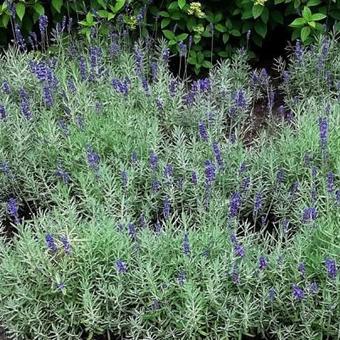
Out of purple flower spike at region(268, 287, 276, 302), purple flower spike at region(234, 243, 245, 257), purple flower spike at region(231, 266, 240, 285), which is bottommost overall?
purple flower spike at region(268, 287, 276, 302)

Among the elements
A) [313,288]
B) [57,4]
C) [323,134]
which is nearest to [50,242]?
[313,288]

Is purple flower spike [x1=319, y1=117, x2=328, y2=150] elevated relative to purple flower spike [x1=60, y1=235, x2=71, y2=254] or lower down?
elevated

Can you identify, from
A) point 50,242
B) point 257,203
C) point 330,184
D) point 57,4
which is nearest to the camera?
point 50,242

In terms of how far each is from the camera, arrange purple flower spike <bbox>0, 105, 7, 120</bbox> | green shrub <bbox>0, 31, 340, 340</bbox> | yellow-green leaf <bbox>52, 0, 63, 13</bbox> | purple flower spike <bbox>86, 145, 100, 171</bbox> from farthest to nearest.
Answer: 1. yellow-green leaf <bbox>52, 0, 63, 13</bbox>
2. purple flower spike <bbox>0, 105, 7, 120</bbox>
3. purple flower spike <bbox>86, 145, 100, 171</bbox>
4. green shrub <bbox>0, 31, 340, 340</bbox>

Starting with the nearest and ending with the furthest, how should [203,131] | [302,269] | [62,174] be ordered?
[302,269] → [62,174] → [203,131]

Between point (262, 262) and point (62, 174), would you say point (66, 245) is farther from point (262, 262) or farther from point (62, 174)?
point (262, 262)

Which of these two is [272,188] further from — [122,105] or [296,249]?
[122,105]

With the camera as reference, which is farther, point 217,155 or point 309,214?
point 217,155

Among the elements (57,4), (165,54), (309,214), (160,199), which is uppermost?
(57,4)

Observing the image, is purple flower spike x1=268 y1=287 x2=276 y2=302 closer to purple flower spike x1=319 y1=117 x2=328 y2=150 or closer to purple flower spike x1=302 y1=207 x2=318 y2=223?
purple flower spike x1=302 y1=207 x2=318 y2=223

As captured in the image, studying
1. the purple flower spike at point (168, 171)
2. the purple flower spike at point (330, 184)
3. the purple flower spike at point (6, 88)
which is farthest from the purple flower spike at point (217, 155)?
the purple flower spike at point (6, 88)

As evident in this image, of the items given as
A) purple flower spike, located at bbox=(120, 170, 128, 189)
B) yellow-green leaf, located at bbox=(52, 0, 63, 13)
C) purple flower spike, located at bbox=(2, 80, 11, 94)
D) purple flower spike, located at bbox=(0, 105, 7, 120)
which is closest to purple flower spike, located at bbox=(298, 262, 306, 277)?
purple flower spike, located at bbox=(120, 170, 128, 189)

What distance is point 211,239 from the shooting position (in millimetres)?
3885

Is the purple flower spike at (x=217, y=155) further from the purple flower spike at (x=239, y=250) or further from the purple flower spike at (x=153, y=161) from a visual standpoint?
the purple flower spike at (x=239, y=250)
